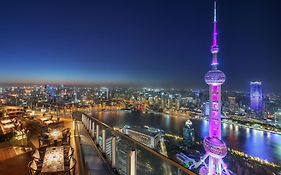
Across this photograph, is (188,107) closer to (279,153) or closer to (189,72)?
(189,72)

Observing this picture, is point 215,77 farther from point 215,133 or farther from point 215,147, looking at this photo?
point 215,147

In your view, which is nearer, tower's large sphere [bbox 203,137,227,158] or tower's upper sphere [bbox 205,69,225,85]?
tower's large sphere [bbox 203,137,227,158]

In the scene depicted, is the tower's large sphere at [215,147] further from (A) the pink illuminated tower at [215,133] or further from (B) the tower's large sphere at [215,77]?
(B) the tower's large sphere at [215,77]

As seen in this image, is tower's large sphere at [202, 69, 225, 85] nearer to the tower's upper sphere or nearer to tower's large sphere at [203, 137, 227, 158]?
the tower's upper sphere

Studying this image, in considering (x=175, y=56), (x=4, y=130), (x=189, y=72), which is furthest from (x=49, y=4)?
(x=189, y=72)

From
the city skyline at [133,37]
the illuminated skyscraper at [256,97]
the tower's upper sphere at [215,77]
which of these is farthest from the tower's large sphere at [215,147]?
the illuminated skyscraper at [256,97]

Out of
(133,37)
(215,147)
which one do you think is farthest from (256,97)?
(133,37)

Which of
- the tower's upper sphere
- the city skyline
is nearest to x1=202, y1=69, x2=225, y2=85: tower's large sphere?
the tower's upper sphere

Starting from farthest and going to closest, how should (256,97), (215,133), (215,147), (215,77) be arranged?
(256,97) < (215,77) < (215,133) < (215,147)
